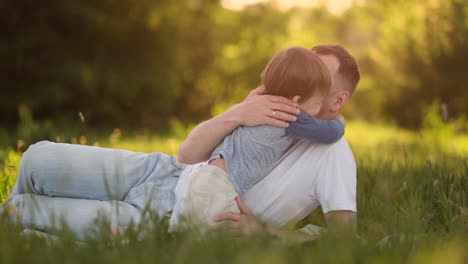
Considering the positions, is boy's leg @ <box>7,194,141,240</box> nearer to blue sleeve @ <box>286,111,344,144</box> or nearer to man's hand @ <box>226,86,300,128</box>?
man's hand @ <box>226,86,300,128</box>

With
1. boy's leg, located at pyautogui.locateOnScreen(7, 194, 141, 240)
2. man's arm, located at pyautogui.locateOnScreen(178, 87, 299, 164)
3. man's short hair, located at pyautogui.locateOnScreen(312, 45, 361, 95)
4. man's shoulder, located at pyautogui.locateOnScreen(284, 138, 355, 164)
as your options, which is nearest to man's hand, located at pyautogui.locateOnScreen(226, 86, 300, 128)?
man's arm, located at pyautogui.locateOnScreen(178, 87, 299, 164)

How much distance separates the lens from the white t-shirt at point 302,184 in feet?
7.72

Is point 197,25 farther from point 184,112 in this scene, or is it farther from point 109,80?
point 109,80

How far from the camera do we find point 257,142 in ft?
7.79

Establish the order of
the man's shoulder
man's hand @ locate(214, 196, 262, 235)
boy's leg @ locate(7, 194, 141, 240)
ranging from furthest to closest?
the man's shoulder, boy's leg @ locate(7, 194, 141, 240), man's hand @ locate(214, 196, 262, 235)

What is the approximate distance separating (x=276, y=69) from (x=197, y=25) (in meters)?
14.9

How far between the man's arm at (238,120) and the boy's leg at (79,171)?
251 mm

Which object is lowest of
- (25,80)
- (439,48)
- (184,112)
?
(184,112)

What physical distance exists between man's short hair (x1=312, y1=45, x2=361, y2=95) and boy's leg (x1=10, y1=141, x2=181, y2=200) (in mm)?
971

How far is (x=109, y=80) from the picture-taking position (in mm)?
11430

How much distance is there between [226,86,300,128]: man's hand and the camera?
7.65ft

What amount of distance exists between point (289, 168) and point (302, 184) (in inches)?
4.0

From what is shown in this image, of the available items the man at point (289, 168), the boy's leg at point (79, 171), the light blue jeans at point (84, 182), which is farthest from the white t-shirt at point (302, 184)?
the boy's leg at point (79, 171)

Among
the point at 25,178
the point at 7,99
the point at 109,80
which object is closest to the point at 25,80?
the point at 7,99
